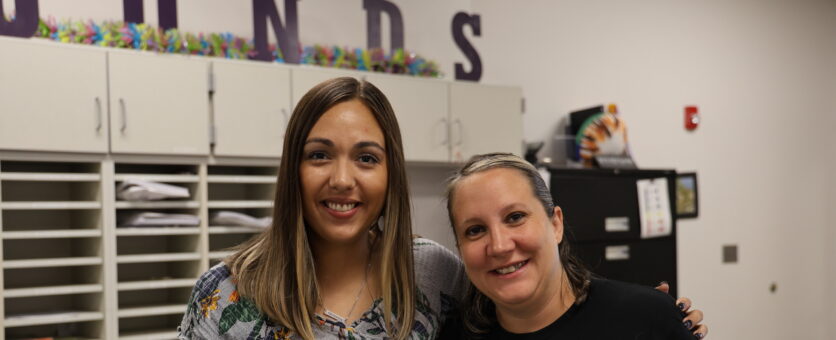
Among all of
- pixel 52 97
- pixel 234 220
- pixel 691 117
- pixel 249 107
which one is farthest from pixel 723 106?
→ pixel 52 97

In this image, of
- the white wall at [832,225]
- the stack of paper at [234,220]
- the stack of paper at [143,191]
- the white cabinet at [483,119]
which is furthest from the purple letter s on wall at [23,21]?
the white wall at [832,225]

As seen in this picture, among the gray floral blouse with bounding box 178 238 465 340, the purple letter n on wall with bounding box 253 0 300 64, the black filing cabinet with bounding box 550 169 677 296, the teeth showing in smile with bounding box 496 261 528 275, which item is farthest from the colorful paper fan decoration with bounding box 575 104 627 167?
the teeth showing in smile with bounding box 496 261 528 275

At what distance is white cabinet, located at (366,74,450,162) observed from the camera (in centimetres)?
378

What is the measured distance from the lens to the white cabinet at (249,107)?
3322mm

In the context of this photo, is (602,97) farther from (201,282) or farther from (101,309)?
(201,282)

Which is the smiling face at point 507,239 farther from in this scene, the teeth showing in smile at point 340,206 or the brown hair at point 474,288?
the teeth showing in smile at point 340,206

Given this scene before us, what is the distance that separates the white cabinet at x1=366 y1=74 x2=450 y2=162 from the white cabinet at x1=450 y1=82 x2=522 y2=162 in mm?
65

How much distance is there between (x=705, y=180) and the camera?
17.7 ft

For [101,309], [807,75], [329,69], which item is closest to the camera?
[101,309]

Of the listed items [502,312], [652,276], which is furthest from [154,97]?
[652,276]

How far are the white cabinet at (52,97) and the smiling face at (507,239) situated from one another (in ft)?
6.66

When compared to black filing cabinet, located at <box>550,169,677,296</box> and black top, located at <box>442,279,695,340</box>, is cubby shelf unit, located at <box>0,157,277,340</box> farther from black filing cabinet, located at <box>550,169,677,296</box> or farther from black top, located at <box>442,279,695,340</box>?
black top, located at <box>442,279,695,340</box>

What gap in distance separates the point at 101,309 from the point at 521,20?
2.87 m

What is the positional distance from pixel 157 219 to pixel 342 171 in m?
1.96
